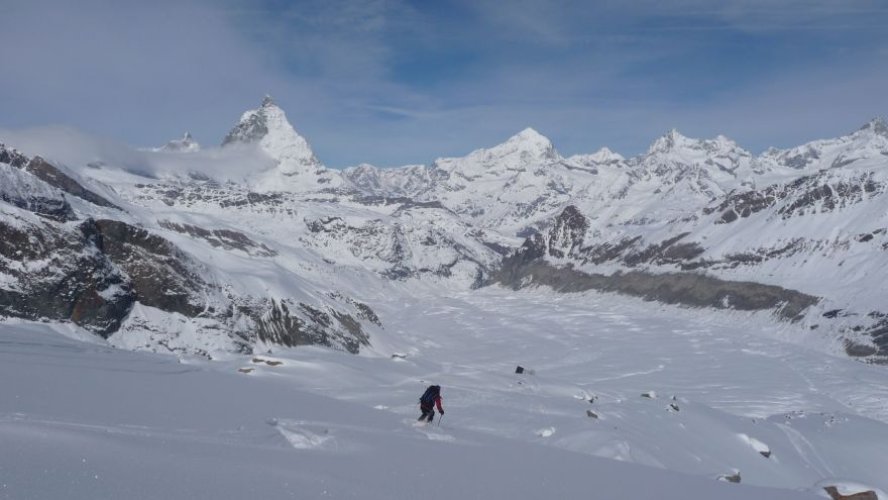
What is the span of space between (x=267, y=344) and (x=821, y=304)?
140 meters

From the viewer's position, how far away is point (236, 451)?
1123 cm

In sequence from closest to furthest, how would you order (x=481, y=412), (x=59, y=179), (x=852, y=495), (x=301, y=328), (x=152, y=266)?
(x=852, y=495) → (x=481, y=412) → (x=152, y=266) → (x=301, y=328) → (x=59, y=179)

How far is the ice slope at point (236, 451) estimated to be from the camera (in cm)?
841

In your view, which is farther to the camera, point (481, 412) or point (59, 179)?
point (59, 179)

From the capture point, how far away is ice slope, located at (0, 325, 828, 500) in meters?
8.41

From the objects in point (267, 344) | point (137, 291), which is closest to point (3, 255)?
point (137, 291)

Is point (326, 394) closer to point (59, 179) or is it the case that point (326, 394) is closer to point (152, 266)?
point (152, 266)

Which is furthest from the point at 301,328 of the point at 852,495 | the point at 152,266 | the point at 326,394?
the point at 852,495

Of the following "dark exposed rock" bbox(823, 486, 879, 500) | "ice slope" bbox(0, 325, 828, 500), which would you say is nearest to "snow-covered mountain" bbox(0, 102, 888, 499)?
"ice slope" bbox(0, 325, 828, 500)

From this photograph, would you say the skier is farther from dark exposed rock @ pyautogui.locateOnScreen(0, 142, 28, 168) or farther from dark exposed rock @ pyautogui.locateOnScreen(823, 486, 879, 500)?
dark exposed rock @ pyautogui.locateOnScreen(0, 142, 28, 168)

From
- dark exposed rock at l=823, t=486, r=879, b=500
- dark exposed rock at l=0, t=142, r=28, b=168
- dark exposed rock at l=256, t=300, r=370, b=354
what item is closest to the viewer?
dark exposed rock at l=823, t=486, r=879, b=500

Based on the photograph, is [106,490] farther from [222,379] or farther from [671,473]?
[222,379]

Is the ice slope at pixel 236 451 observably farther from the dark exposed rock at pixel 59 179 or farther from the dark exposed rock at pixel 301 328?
the dark exposed rock at pixel 59 179

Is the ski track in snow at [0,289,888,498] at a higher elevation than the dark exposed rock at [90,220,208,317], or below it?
below
